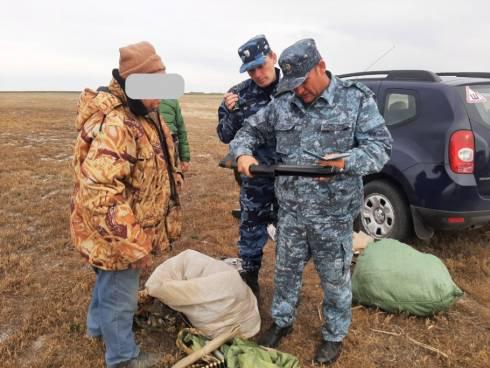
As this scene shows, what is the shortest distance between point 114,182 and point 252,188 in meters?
1.37

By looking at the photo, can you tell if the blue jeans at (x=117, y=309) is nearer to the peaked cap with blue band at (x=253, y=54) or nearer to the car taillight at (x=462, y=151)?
the peaked cap with blue band at (x=253, y=54)

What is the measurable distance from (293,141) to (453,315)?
197 centimetres

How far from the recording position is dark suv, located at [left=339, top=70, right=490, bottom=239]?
383 cm

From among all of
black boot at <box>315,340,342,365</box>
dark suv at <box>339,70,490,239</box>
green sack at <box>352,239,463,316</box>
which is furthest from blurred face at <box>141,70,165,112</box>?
dark suv at <box>339,70,490,239</box>

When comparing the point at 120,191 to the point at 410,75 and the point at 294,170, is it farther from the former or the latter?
the point at 410,75

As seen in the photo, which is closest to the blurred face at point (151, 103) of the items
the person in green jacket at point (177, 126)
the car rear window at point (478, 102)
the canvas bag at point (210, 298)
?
the canvas bag at point (210, 298)

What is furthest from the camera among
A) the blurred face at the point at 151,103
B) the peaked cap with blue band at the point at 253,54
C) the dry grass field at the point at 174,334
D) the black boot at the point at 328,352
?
the peaked cap with blue band at the point at 253,54

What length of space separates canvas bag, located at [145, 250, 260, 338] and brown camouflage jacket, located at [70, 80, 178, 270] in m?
0.54

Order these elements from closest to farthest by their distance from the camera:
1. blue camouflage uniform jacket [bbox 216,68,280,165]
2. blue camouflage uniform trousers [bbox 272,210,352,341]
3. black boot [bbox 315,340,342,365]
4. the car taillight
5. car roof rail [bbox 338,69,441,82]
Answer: blue camouflage uniform trousers [bbox 272,210,352,341]
black boot [bbox 315,340,342,365]
blue camouflage uniform jacket [bbox 216,68,280,165]
the car taillight
car roof rail [bbox 338,69,441,82]

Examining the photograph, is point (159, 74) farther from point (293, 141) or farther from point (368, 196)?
point (368, 196)

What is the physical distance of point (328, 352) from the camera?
281 cm

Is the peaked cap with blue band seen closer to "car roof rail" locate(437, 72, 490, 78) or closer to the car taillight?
the car taillight

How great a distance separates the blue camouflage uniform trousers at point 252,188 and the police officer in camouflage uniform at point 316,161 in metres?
0.44

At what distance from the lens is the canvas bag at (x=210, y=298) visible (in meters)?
2.85
